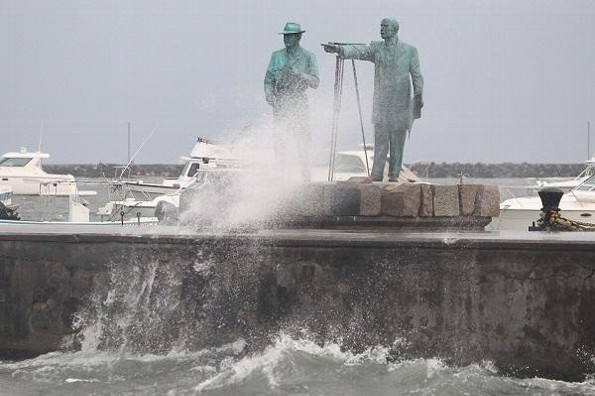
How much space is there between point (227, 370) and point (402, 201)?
9.17ft

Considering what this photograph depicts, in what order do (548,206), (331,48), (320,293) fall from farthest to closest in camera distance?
(548,206), (331,48), (320,293)

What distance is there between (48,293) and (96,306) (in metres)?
0.53

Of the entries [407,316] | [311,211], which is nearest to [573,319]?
[407,316]

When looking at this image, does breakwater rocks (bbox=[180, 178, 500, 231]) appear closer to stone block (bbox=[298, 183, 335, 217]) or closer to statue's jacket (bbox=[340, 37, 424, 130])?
stone block (bbox=[298, 183, 335, 217])

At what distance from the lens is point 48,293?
977cm

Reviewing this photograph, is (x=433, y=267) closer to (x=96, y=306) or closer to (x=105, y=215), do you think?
(x=96, y=306)

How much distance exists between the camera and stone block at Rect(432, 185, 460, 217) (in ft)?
34.7

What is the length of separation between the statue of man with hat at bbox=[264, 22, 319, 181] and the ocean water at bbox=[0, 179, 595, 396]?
2614mm

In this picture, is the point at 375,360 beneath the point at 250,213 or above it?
beneath

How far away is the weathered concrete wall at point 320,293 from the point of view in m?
8.80

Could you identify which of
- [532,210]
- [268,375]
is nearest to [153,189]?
[532,210]

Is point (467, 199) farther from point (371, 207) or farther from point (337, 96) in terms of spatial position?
point (337, 96)

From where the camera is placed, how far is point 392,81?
11477 millimetres

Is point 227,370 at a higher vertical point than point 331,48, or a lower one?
lower
